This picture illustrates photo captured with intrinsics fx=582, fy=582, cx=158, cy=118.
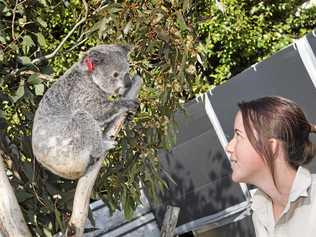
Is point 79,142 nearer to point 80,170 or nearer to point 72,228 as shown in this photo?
point 80,170

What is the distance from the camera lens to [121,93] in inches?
76.3

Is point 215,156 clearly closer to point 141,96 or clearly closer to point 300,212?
point 141,96

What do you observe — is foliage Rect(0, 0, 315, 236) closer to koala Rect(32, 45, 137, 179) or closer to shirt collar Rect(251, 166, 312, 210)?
koala Rect(32, 45, 137, 179)

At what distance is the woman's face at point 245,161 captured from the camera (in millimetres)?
1511

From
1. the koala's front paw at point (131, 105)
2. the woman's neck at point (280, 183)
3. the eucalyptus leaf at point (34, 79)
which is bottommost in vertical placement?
the woman's neck at point (280, 183)

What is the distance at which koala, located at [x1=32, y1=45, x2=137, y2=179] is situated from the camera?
5.74 ft

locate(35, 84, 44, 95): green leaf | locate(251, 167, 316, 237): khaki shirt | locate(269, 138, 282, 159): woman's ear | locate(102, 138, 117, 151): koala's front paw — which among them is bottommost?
locate(251, 167, 316, 237): khaki shirt

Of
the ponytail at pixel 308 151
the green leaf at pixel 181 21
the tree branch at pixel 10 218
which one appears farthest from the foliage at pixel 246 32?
the tree branch at pixel 10 218

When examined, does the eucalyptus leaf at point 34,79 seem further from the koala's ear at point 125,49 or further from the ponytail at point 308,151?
the ponytail at point 308,151

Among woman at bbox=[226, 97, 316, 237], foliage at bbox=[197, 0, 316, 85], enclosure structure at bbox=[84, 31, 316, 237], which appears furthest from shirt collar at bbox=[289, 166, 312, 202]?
foliage at bbox=[197, 0, 316, 85]

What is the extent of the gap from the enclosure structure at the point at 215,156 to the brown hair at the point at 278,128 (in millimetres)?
1665

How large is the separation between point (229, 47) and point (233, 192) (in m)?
2.19

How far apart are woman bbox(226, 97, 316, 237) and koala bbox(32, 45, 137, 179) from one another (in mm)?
428

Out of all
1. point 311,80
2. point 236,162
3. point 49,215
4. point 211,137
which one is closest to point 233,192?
point 211,137
